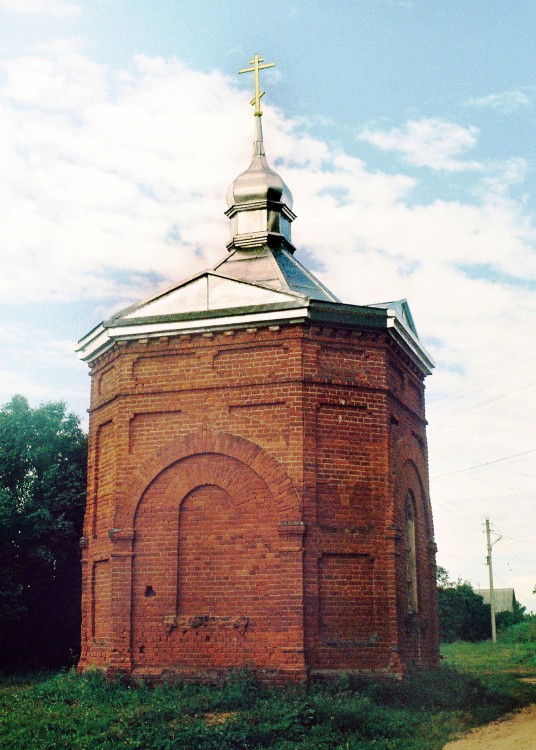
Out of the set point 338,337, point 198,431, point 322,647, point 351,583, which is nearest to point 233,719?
point 322,647

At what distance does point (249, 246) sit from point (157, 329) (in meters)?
3.53

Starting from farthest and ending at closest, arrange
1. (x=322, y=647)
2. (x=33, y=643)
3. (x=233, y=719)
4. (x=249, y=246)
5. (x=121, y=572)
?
(x=33, y=643) → (x=249, y=246) → (x=121, y=572) → (x=322, y=647) → (x=233, y=719)

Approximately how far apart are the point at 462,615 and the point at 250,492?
106 feet

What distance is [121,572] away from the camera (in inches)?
528

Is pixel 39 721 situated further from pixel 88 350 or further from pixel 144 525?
pixel 88 350

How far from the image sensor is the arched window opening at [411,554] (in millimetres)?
14938

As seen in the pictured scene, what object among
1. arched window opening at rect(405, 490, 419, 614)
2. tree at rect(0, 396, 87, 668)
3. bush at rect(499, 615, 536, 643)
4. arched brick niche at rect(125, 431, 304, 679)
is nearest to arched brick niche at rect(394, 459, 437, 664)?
arched window opening at rect(405, 490, 419, 614)

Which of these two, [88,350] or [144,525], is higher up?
[88,350]

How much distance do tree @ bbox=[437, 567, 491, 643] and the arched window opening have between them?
26665 millimetres

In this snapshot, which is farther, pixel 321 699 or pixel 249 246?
pixel 249 246

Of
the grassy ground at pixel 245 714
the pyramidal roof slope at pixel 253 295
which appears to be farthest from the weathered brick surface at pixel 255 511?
the grassy ground at pixel 245 714

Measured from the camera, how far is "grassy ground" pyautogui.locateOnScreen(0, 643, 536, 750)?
1004cm

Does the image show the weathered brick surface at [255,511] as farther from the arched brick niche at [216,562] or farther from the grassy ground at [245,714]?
the grassy ground at [245,714]

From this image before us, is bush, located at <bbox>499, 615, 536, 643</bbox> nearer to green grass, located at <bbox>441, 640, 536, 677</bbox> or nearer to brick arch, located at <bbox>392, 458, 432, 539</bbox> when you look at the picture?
green grass, located at <bbox>441, 640, 536, 677</bbox>
